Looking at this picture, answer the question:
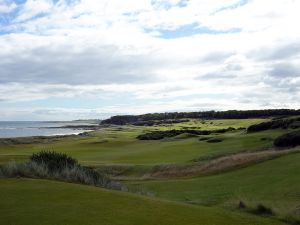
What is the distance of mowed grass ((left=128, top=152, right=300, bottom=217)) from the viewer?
67.0 feet

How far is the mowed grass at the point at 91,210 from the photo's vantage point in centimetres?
1235

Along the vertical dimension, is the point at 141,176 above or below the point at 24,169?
below

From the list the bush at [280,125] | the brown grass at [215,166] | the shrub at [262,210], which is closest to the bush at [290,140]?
the brown grass at [215,166]

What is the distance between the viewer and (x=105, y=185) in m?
19.9

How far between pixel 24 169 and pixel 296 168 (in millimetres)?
14998

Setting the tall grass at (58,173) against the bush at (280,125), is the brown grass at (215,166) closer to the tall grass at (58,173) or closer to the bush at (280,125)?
the tall grass at (58,173)

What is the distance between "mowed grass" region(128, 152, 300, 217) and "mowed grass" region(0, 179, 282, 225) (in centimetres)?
311

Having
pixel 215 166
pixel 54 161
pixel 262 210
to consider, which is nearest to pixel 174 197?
pixel 54 161

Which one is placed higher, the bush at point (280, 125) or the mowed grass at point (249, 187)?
the bush at point (280, 125)

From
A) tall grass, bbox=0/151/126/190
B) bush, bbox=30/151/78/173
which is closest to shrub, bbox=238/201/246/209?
tall grass, bbox=0/151/126/190

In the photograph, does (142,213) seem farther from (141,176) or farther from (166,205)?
(141,176)

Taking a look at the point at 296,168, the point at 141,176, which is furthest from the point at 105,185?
the point at 141,176

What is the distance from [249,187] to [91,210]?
13748mm

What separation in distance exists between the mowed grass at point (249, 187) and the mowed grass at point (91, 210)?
3108mm
